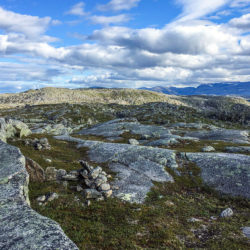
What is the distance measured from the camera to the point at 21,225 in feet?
50.0

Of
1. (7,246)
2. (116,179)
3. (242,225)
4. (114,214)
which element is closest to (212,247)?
(242,225)

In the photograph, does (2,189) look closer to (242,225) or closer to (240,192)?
(242,225)

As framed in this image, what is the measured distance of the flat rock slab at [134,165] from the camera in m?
32.7

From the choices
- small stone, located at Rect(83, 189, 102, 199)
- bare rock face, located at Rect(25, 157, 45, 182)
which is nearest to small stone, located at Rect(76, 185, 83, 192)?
small stone, located at Rect(83, 189, 102, 199)

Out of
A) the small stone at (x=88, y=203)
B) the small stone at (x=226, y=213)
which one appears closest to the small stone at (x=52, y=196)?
the small stone at (x=88, y=203)

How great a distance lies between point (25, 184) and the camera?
22.4 metres

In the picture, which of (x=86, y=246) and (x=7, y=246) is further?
(x=86, y=246)

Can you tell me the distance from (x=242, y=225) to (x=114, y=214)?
15735 millimetres

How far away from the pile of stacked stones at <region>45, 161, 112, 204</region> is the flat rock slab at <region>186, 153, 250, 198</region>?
20694 millimetres

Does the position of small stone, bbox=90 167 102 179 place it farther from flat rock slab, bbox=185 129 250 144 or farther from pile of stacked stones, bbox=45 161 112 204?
flat rock slab, bbox=185 129 250 144

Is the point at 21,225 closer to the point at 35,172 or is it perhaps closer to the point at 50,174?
the point at 35,172

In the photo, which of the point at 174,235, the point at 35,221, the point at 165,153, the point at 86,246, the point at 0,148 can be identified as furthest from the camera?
the point at 165,153

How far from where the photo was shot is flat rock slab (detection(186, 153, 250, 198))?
36.0m

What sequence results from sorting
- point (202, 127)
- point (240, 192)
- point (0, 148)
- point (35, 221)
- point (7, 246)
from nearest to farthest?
1. point (7, 246)
2. point (35, 221)
3. point (0, 148)
4. point (240, 192)
5. point (202, 127)
